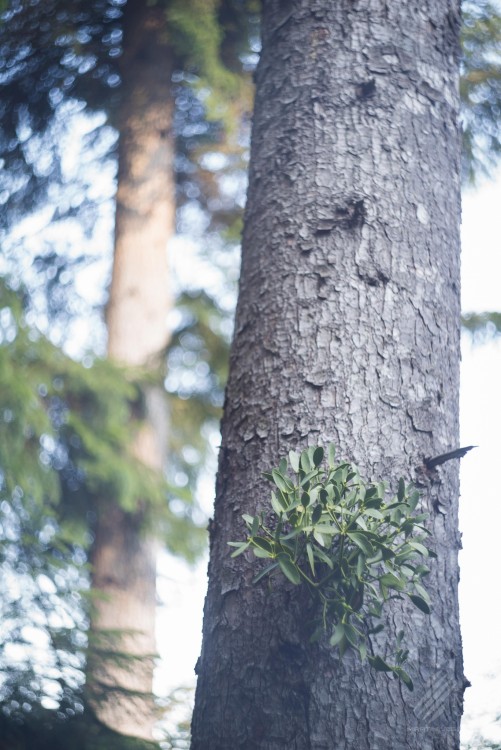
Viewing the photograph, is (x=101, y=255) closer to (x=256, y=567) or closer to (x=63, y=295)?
(x=63, y=295)

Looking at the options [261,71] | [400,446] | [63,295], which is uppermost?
[63,295]

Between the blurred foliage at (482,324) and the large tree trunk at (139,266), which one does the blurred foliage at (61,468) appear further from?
the blurred foliage at (482,324)

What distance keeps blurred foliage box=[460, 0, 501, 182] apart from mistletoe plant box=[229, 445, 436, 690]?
3.30m

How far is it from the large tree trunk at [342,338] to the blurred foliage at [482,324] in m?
3.20

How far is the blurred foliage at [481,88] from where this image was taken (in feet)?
14.1

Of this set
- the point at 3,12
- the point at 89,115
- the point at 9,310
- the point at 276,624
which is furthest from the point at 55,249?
the point at 276,624

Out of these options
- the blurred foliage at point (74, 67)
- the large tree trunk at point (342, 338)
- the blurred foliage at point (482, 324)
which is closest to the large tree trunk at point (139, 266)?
the blurred foliage at point (74, 67)

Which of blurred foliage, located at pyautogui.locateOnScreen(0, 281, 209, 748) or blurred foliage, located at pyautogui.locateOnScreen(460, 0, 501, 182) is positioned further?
blurred foliage, located at pyautogui.locateOnScreen(460, 0, 501, 182)

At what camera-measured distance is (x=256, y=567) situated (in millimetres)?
1562

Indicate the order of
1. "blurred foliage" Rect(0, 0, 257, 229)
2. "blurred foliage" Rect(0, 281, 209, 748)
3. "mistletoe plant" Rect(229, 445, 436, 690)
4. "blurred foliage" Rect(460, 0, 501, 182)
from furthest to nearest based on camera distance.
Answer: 1. "blurred foliage" Rect(0, 0, 257, 229)
2. "blurred foliage" Rect(460, 0, 501, 182)
3. "blurred foliage" Rect(0, 281, 209, 748)
4. "mistletoe plant" Rect(229, 445, 436, 690)

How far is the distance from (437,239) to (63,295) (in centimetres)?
515

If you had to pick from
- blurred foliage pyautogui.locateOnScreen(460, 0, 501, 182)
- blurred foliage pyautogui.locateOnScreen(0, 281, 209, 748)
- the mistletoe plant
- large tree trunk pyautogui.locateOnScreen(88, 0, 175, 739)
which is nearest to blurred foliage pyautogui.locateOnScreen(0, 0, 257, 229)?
large tree trunk pyautogui.locateOnScreen(88, 0, 175, 739)

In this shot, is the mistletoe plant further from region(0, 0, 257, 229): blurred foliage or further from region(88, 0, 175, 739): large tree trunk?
region(0, 0, 257, 229): blurred foliage

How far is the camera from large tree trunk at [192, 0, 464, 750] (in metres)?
1.46
